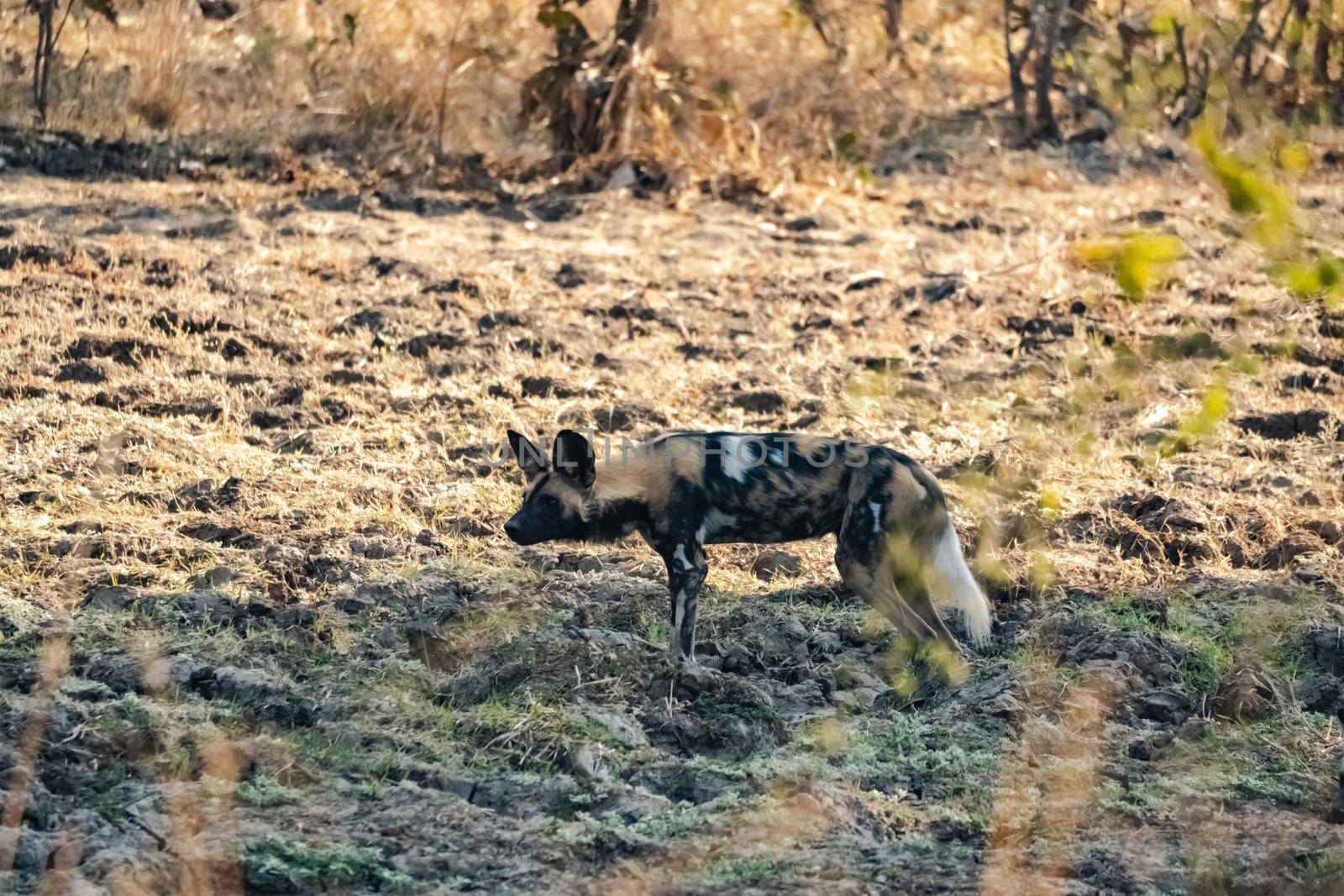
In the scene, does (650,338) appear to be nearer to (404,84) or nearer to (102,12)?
(404,84)

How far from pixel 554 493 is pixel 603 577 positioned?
18.9 inches

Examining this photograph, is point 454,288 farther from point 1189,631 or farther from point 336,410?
point 1189,631

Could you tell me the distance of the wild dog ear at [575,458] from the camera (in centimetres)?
459

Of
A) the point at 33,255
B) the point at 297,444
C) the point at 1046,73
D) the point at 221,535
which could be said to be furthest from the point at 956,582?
the point at 1046,73

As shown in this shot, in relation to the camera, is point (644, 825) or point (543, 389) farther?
point (543, 389)

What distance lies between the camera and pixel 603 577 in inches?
201

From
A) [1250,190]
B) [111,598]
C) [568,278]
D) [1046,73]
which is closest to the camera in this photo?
[1250,190]

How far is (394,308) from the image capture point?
7707mm

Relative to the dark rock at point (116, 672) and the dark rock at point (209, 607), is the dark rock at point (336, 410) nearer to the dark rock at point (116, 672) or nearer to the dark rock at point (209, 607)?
the dark rock at point (209, 607)

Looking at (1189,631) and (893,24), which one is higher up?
(893,24)

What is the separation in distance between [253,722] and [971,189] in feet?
24.1

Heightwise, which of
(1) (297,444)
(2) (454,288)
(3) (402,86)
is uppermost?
(3) (402,86)

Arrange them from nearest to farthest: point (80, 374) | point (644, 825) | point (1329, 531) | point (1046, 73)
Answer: point (644, 825), point (1329, 531), point (80, 374), point (1046, 73)

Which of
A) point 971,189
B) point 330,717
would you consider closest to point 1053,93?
point 971,189
